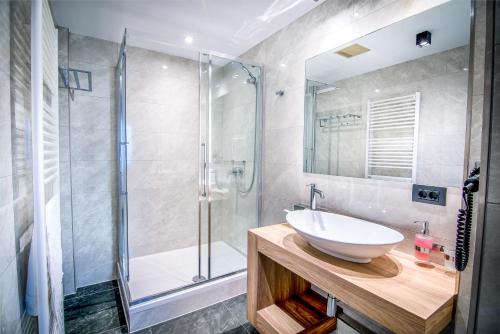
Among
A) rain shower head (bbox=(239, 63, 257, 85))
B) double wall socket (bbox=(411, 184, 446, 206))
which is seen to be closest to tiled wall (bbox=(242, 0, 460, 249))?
double wall socket (bbox=(411, 184, 446, 206))

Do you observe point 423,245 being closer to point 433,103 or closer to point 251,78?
point 433,103

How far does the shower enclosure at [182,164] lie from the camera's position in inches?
85.0

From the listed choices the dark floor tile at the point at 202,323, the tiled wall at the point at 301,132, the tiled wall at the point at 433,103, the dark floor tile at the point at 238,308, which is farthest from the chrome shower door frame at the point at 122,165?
the tiled wall at the point at 433,103

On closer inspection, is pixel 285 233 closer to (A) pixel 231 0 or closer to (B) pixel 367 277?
(B) pixel 367 277

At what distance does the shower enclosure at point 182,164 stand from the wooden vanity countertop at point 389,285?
1158mm

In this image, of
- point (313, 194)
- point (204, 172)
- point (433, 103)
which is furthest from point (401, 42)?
point (204, 172)

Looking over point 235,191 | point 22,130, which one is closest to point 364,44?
point 235,191

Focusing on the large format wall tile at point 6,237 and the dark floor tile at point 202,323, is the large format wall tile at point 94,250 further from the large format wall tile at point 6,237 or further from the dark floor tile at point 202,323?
the large format wall tile at point 6,237

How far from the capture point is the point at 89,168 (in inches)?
87.4

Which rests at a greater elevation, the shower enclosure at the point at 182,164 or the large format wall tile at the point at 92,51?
the large format wall tile at the point at 92,51

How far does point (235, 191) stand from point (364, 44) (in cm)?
167

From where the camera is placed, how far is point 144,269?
93.1 inches

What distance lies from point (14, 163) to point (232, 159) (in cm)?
165

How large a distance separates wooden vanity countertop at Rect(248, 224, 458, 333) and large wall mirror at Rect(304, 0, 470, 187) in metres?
0.43
